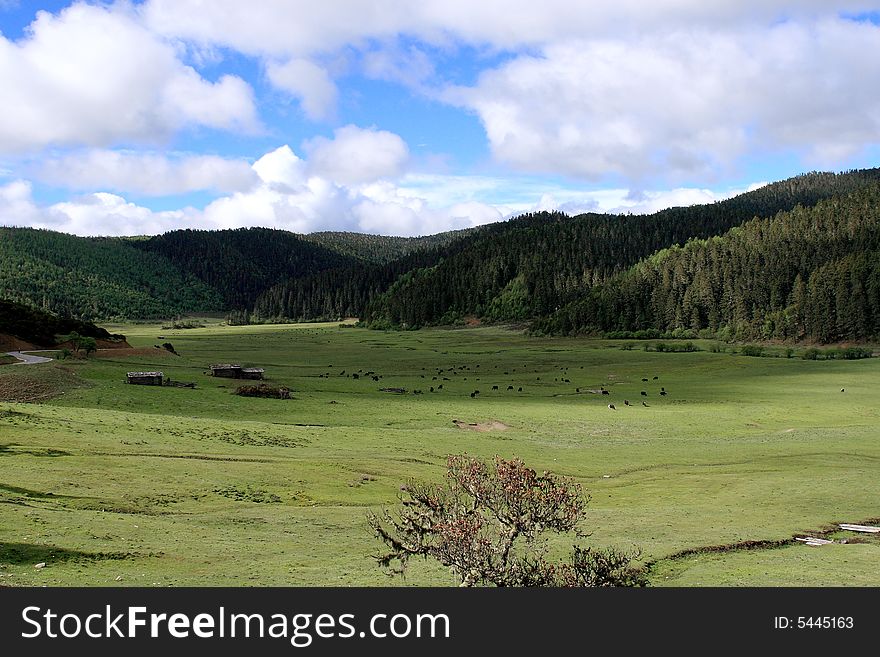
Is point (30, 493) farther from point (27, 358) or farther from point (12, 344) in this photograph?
point (12, 344)

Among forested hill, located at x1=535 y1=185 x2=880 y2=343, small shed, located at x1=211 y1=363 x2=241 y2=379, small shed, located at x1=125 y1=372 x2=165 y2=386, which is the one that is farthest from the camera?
forested hill, located at x1=535 y1=185 x2=880 y2=343

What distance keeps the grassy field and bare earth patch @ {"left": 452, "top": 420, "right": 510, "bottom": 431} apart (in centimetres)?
95

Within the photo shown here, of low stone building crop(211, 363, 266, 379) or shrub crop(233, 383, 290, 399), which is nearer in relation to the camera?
shrub crop(233, 383, 290, 399)

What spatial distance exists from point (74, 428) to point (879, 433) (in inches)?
2153

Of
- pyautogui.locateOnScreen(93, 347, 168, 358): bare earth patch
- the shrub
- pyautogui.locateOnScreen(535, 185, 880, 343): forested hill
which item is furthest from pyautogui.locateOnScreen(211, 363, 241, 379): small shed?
pyautogui.locateOnScreen(535, 185, 880, 343): forested hill

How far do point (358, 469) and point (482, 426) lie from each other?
20.3 m

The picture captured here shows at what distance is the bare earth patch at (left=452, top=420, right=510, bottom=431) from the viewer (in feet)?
185

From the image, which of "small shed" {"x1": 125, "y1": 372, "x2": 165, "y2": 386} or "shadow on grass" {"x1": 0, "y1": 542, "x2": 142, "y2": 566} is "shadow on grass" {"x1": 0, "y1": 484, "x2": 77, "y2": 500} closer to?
"shadow on grass" {"x1": 0, "y1": 542, "x2": 142, "y2": 566}

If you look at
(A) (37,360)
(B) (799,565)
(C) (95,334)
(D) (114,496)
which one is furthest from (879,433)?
(C) (95,334)

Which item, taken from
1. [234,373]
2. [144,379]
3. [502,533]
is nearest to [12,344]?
[234,373]

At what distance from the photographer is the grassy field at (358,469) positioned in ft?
71.1

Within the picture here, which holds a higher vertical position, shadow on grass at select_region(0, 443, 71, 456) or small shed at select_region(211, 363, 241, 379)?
small shed at select_region(211, 363, 241, 379)

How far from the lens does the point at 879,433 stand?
179ft
